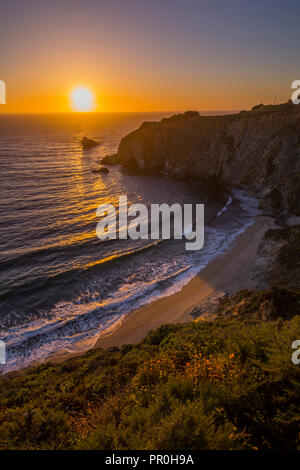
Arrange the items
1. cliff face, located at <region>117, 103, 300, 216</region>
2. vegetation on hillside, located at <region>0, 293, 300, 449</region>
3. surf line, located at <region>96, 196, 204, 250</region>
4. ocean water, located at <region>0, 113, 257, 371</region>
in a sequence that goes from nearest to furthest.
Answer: vegetation on hillside, located at <region>0, 293, 300, 449</region>
ocean water, located at <region>0, 113, 257, 371</region>
surf line, located at <region>96, 196, 204, 250</region>
cliff face, located at <region>117, 103, 300, 216</region>

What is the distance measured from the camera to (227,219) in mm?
34312

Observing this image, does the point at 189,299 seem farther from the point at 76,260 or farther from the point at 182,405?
the point at 182,405

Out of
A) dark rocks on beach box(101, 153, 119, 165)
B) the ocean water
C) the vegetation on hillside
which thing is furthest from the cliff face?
the vegetation on hillside

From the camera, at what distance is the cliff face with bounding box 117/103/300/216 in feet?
120

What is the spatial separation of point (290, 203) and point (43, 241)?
30513 mm

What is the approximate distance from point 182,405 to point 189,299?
46.5 feet

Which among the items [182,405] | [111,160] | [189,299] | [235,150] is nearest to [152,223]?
[189,299]

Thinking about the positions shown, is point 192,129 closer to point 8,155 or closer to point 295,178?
point 295,178

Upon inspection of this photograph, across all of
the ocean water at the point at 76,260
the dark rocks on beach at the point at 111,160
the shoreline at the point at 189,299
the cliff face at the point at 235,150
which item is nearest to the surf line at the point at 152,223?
the ocean water at the point at 76,260

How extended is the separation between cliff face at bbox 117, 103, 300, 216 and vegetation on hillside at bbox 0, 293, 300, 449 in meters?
29.0

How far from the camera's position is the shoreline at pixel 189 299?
1559cm

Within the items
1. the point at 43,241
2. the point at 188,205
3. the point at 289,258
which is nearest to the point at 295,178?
the point at 188,205

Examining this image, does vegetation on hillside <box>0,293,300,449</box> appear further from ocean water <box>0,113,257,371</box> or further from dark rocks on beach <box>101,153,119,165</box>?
dark rocks on beach <box>101,153,119,165</box>

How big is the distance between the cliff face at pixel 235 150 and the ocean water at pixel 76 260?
17.1 feet
